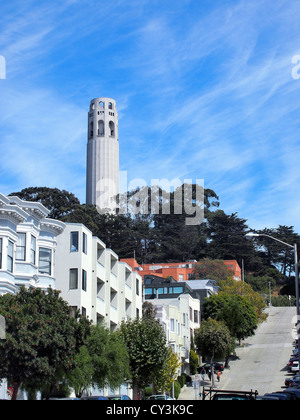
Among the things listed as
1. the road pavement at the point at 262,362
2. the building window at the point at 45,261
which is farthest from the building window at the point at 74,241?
the road pavement at the point at 262,362

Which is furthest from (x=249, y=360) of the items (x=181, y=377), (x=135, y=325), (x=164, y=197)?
(x=164, y=197)

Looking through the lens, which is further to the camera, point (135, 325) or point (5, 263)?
point (135, 325)

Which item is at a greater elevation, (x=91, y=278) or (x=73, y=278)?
(x=91, y=278)

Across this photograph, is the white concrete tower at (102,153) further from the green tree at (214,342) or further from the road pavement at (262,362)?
the green tree at (214,342)

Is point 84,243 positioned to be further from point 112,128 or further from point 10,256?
point 112,128

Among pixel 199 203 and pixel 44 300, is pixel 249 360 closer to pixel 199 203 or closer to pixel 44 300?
pixel 44 300

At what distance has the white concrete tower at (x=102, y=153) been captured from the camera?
168000mm

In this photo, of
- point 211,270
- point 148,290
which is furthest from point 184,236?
point 148,290

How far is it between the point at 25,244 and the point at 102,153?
133m

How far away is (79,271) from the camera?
46250 millimetres

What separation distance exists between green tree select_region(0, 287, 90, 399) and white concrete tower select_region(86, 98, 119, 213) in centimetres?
13517

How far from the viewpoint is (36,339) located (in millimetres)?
28922

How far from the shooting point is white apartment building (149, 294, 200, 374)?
6519 centimetres

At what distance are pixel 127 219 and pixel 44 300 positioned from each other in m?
108
